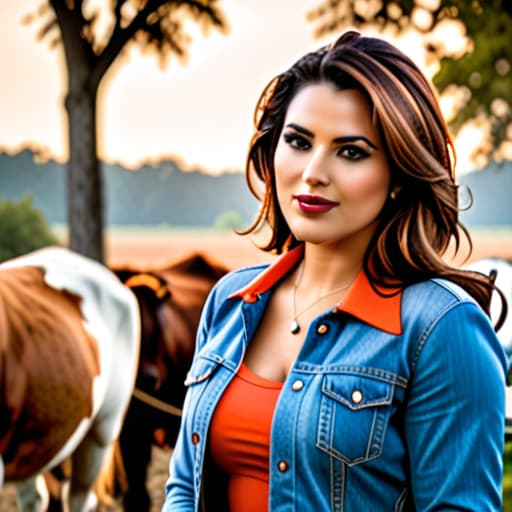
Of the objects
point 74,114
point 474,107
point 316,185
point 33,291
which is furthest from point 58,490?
point 474,107

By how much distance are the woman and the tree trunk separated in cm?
320

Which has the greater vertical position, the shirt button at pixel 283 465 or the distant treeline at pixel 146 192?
the shirt button at pixel 283 465

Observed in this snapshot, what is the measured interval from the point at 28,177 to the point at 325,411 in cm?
414

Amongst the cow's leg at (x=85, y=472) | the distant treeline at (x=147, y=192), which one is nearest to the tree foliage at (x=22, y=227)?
the distant treeline at (x=147, y=192)

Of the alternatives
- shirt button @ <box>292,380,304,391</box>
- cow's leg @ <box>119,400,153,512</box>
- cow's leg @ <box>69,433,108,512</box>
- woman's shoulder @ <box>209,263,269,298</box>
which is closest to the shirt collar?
shirt button @ <box>292,380,304,391</box>

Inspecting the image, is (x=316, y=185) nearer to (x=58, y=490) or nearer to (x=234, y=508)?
(x=234, y=508)

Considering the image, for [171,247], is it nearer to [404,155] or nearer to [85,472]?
[85,472]

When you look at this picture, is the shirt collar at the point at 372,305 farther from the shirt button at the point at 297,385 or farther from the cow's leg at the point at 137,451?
the cow's leg at the point at 137,451

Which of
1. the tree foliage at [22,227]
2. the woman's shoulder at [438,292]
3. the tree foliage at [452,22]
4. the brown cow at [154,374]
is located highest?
the tree foliage at [452,22]

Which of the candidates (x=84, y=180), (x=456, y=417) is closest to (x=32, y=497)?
(x=84, y=180)

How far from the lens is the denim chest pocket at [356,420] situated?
0.98 metres

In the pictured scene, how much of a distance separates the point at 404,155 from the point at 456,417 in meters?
0.34

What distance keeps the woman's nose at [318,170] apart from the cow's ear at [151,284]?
8.15 ft

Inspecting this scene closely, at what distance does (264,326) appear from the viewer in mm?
1188
